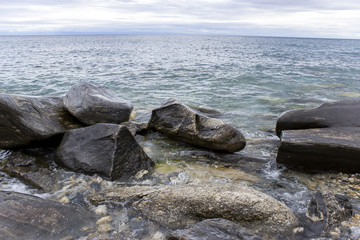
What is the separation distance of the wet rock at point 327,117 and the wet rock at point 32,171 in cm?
501

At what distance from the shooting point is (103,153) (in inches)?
211

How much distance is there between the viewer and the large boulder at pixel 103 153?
17.4ft

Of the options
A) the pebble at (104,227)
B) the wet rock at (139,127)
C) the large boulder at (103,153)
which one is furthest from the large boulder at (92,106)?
the pebble at (104,227)

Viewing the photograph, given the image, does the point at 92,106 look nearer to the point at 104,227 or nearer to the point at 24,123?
the point at 24,123

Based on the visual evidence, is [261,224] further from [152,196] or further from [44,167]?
[44,167]

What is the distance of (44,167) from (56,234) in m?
2.25

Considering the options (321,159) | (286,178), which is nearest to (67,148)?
(286,178)

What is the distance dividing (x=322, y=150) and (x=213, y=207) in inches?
105

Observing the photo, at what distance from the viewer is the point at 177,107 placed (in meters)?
6.81

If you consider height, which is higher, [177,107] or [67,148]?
[177,107]

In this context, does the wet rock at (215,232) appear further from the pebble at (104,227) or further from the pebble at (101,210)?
the pebble at (101,210)

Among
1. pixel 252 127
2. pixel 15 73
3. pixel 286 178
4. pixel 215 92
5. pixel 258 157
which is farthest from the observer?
pixel 15 73

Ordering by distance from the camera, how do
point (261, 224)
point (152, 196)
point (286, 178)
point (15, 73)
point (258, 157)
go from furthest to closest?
point (15, 73), point (258, 157), point (286, 178), point (152, 196), point (261, 224)

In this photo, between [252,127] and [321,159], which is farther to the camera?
[252,127]
